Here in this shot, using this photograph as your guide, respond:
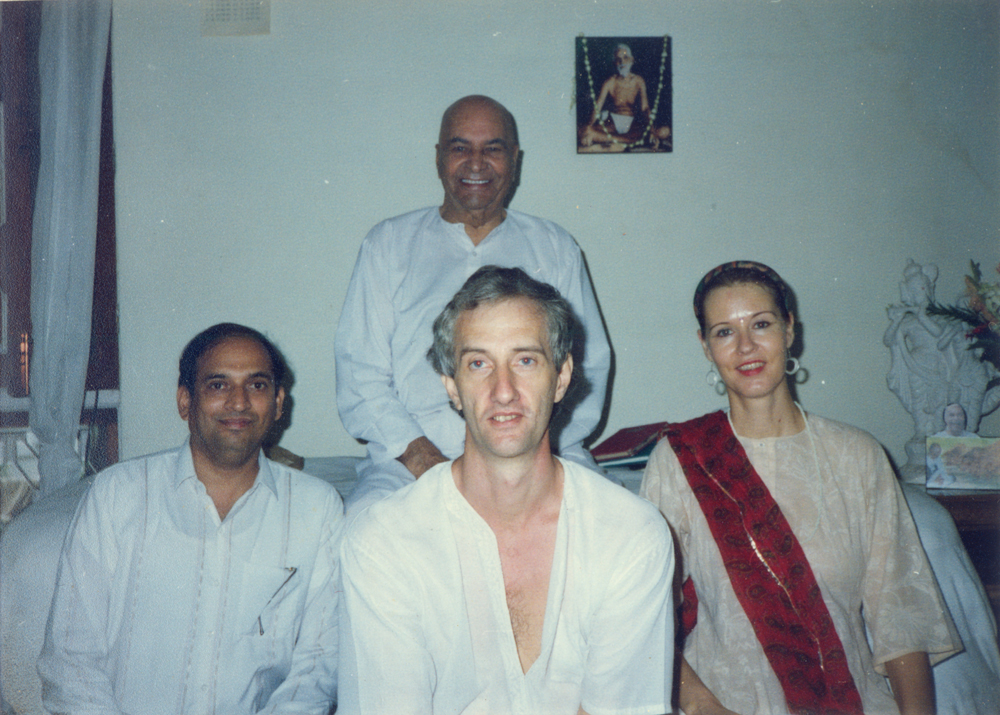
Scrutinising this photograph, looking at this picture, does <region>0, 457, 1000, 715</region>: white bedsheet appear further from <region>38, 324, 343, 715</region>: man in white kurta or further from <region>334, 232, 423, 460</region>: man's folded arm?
<region>334, 232, 423, 460</region>: man's folded arm

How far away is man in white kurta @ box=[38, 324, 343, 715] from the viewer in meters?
1.43

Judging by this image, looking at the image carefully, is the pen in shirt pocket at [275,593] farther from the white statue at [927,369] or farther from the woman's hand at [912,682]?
the white statue at [927,369]

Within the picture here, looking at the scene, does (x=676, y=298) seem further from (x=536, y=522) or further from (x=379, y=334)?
(x=536, y=522)

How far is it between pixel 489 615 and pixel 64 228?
207 cm

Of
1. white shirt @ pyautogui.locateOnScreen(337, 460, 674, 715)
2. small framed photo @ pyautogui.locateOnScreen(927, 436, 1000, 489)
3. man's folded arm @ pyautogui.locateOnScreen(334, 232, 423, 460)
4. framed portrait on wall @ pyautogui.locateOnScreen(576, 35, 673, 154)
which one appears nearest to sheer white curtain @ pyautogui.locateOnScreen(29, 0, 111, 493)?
man's folded arm @ pyautogui.locateOnScreen(334, 232, 423, 460)

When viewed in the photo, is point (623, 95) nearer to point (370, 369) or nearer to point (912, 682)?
point (370, 369)

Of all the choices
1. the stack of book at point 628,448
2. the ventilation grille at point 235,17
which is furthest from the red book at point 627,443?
the ventilation grille at point 235,17

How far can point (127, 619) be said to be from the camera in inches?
57.6

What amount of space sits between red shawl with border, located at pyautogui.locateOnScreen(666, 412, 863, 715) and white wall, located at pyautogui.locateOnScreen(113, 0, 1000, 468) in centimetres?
140

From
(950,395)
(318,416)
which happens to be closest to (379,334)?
(318,416)

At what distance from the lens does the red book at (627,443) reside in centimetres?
238

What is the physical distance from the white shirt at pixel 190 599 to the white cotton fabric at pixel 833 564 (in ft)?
2.65

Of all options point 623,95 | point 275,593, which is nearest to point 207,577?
point 275,593

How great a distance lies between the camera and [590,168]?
9.29 feet
